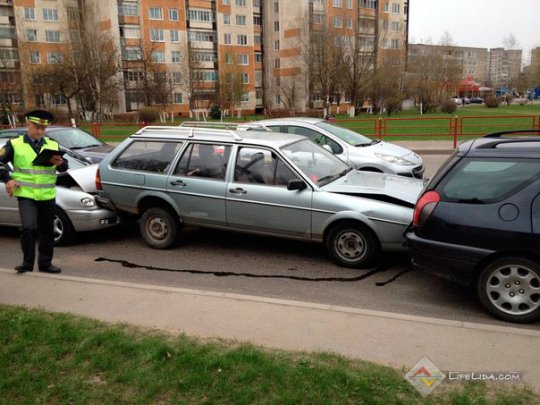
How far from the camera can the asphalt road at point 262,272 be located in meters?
5.14

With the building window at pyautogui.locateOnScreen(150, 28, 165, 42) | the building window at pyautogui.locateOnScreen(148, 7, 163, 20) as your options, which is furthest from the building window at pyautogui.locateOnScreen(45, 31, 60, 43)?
the building window at pyautogui.locateOnScreen(148, 7, 163, 20)

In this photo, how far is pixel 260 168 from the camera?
258 inches

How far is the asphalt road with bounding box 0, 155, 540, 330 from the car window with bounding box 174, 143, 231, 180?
3.68ft

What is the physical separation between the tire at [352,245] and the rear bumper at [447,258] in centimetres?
91

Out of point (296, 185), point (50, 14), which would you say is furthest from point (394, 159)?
point (50, 14)

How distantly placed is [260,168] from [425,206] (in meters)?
2.40

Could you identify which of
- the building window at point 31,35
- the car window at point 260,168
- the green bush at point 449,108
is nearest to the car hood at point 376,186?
the car window at point 260,168

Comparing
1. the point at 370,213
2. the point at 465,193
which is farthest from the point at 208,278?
the point at 465,193

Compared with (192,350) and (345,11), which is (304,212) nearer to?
(192,350)

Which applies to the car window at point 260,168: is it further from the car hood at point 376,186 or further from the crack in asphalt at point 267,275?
the crack in asphalt at point 267,275

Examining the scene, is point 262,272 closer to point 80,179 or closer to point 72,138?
point 80,179

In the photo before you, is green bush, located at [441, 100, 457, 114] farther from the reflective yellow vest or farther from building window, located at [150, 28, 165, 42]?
the reflective yellow vest

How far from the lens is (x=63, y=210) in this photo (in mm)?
7312

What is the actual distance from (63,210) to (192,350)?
14.6 feet
